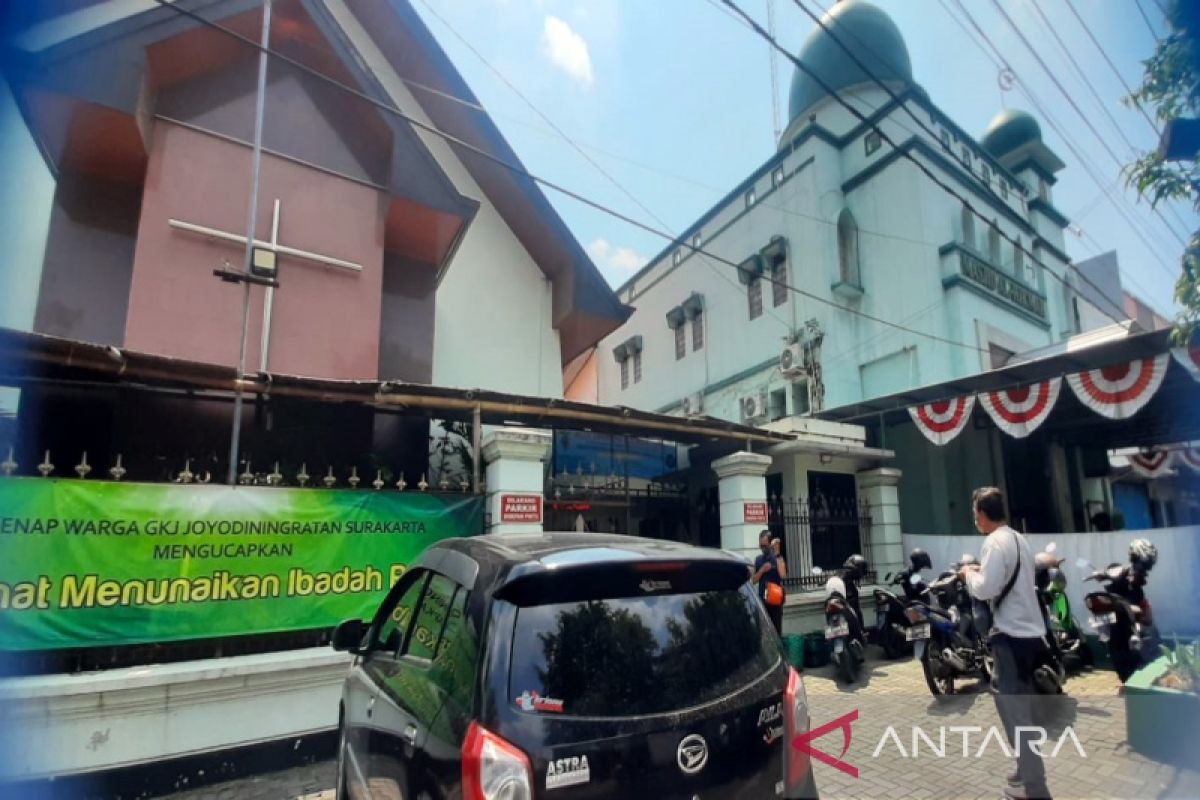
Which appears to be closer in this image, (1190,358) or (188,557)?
(188,557)

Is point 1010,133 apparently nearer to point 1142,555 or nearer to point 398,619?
point 1142,555

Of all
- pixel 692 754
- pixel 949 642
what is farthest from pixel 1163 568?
pixel 692 754

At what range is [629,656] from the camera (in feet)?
7.35

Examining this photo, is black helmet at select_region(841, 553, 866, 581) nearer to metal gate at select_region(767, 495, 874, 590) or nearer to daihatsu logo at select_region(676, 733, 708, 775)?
metal gate at select_region(767, 495, 874, 590)

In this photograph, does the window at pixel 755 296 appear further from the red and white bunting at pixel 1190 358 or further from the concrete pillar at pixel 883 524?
the red and white bunting at pixel 1190 358

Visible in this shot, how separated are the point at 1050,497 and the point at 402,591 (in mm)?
15648

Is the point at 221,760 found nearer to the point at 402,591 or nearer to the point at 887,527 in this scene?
the point at 402,591

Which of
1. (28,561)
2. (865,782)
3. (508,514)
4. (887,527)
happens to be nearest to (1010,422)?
(887,527)

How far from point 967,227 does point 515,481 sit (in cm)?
1764

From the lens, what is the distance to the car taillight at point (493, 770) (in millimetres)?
1880

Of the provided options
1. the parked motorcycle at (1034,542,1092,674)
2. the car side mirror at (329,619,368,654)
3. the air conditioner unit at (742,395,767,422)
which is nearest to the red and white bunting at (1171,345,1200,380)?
the parked motorcycle at (1034,542,1092,674)

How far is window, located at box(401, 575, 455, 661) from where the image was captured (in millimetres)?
2686

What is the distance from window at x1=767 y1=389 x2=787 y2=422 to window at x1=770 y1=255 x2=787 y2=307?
2936mm

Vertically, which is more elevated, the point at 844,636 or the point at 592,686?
the point at 592,686
